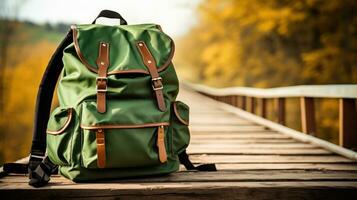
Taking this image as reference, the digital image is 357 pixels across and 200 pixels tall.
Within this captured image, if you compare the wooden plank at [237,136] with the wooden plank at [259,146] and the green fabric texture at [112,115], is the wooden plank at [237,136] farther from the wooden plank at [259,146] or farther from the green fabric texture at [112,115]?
the green fabric texture at [112,115]

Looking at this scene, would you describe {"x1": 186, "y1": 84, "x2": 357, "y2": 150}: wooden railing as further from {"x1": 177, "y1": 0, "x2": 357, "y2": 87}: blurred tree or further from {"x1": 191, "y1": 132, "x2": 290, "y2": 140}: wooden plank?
{"x1": 177, "y1": 0, "x2": 357, "y2": 87}: blurred tree

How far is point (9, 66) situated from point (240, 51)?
45.2ft

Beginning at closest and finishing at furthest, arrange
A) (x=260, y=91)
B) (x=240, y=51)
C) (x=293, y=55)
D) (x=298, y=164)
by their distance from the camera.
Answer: (x=298, y=164) < (x=260, y=91) < (x=293, y=55) < (x=240, y=51)

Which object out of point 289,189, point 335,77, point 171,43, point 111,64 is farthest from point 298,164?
point 335,77

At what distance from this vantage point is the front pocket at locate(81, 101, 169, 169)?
1829 mm

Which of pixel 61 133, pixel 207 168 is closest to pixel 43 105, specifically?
pixel 61 133

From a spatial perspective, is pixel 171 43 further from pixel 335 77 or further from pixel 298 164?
pixel 335 77

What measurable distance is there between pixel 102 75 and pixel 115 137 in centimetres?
27

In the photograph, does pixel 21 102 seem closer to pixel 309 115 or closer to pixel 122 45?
pixel 309 115

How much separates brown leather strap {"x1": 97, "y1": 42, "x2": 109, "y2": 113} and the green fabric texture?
0.02m

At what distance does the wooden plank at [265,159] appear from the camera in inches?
103

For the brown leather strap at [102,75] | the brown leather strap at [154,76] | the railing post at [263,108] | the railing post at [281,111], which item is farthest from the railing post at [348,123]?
the railing post at [263,108]

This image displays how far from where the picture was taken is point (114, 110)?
185 cm

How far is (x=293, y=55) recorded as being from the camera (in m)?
12.7
